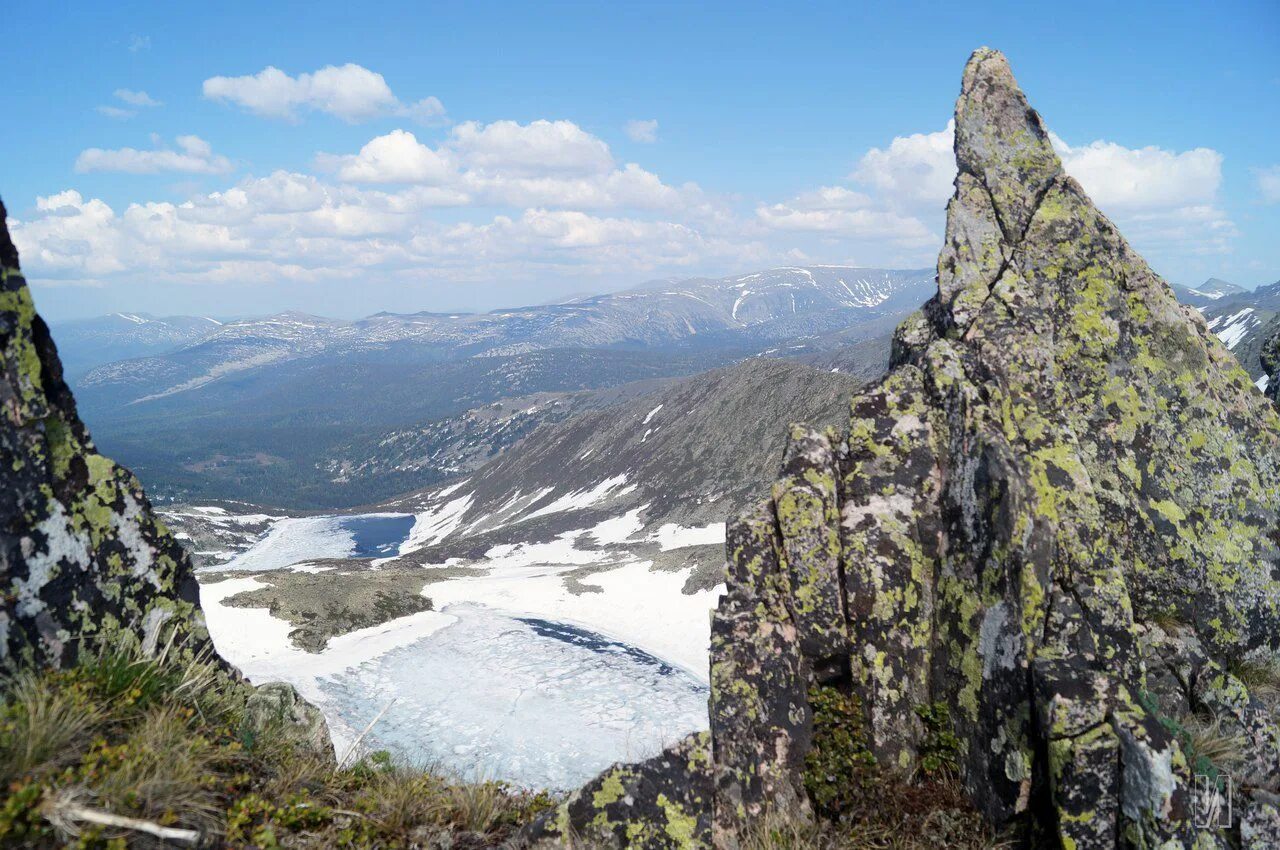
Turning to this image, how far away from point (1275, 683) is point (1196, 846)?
16.3ft

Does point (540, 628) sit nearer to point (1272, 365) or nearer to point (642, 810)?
point (1272, 365)

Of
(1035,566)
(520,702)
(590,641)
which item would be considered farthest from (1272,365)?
(590,641)

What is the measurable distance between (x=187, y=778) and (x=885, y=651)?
7.15 meters

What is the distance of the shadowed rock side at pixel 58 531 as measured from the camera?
655 cm

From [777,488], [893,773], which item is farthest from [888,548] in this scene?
[893,773]

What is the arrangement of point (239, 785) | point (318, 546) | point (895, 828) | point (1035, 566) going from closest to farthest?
point (239, 785)
point (895, 828)
point (1035, 566)
point (318, 546)

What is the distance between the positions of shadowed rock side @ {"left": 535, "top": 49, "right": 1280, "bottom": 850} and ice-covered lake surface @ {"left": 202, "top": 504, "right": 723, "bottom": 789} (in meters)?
9.66

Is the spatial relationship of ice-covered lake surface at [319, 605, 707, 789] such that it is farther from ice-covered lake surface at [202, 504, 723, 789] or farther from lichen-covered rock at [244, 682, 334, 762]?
lichen-covered rock at [244, 682, 334, 762]

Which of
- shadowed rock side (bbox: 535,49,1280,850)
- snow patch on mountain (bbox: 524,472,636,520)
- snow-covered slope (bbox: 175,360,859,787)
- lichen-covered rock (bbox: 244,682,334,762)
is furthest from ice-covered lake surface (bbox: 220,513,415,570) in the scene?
shadowed rock side (bbox: 535,49,1280,850)

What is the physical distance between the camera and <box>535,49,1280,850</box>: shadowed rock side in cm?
661

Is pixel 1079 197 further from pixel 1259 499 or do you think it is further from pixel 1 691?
pixel 1 691

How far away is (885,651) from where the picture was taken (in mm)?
8320

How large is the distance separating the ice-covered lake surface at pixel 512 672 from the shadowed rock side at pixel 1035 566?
9.66 meters

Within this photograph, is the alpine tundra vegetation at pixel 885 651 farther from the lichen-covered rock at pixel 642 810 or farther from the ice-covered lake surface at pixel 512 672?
the ice-covered lake surface at pixel 512 672
